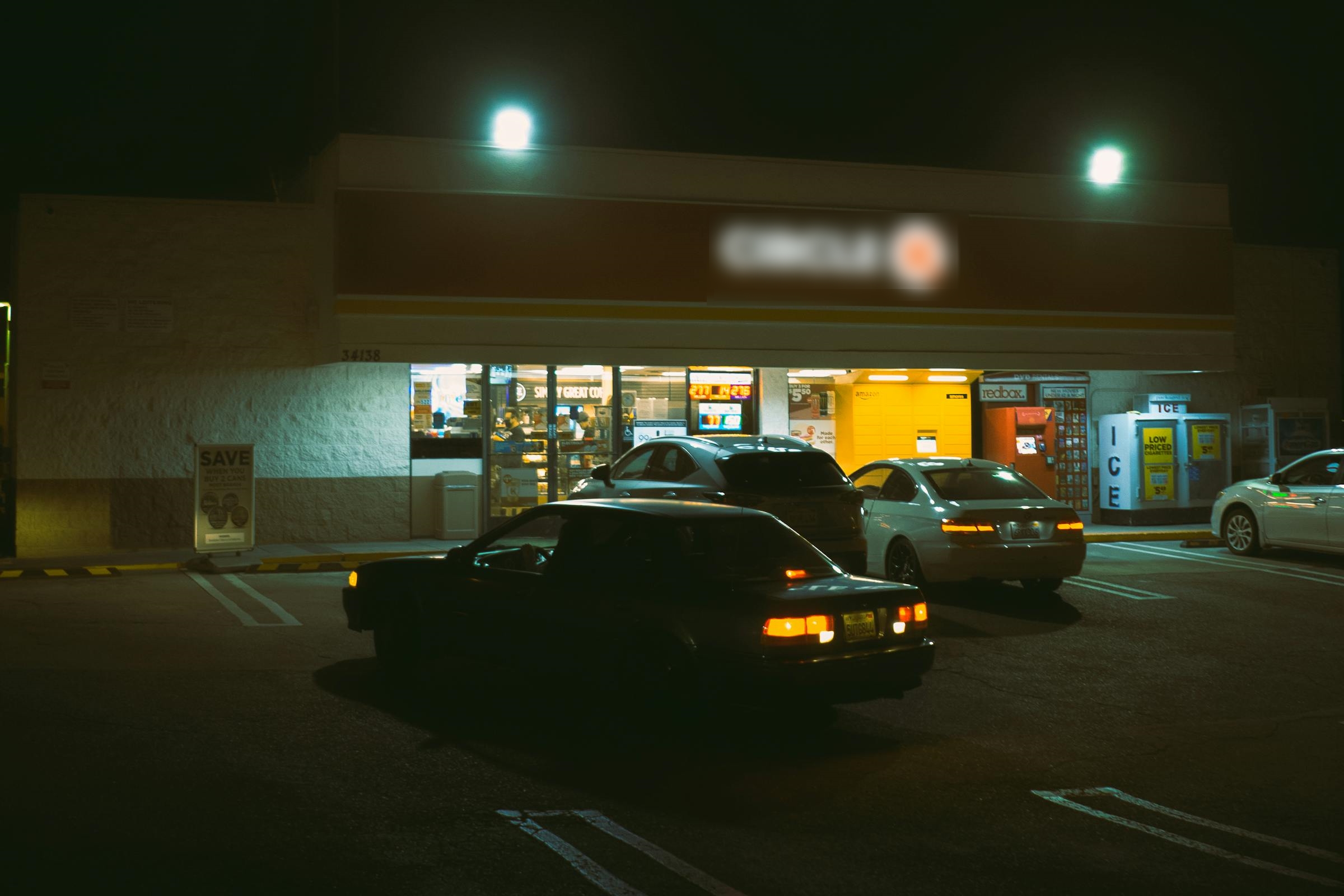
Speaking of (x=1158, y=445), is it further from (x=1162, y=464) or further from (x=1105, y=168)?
(x=1105, y=168)

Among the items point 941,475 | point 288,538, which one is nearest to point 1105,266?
point 941,475

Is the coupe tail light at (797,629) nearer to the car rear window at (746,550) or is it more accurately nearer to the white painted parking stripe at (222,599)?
the car rear window at (746,550)

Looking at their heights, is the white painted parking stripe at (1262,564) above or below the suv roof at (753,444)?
below

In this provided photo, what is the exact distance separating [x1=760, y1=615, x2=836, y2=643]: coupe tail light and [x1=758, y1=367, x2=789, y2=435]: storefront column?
13.2m

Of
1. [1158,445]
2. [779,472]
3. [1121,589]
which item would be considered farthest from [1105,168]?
[779,472]

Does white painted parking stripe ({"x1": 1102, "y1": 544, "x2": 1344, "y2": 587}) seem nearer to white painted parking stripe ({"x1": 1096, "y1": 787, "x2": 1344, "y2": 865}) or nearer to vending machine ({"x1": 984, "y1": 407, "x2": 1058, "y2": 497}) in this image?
vending machine ({"x1": 984, "y1": 407, "x2": 1058, "y2": 497})

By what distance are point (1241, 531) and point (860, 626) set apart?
39.6ft

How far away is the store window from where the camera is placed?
18.7m

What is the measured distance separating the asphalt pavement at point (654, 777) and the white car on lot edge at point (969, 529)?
4.86 ft

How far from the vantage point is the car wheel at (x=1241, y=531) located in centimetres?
1677

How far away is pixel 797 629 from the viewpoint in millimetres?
6855

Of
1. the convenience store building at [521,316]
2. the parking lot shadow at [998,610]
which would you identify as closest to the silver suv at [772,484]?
the parking lot shadow at [998,610]

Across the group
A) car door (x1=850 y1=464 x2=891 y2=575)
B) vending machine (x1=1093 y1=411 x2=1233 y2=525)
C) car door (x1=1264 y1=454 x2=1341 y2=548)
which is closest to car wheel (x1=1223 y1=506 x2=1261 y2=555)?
car door (x1=1264 y1=454 x2=1341 y2=548)

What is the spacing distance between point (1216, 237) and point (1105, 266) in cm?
233
